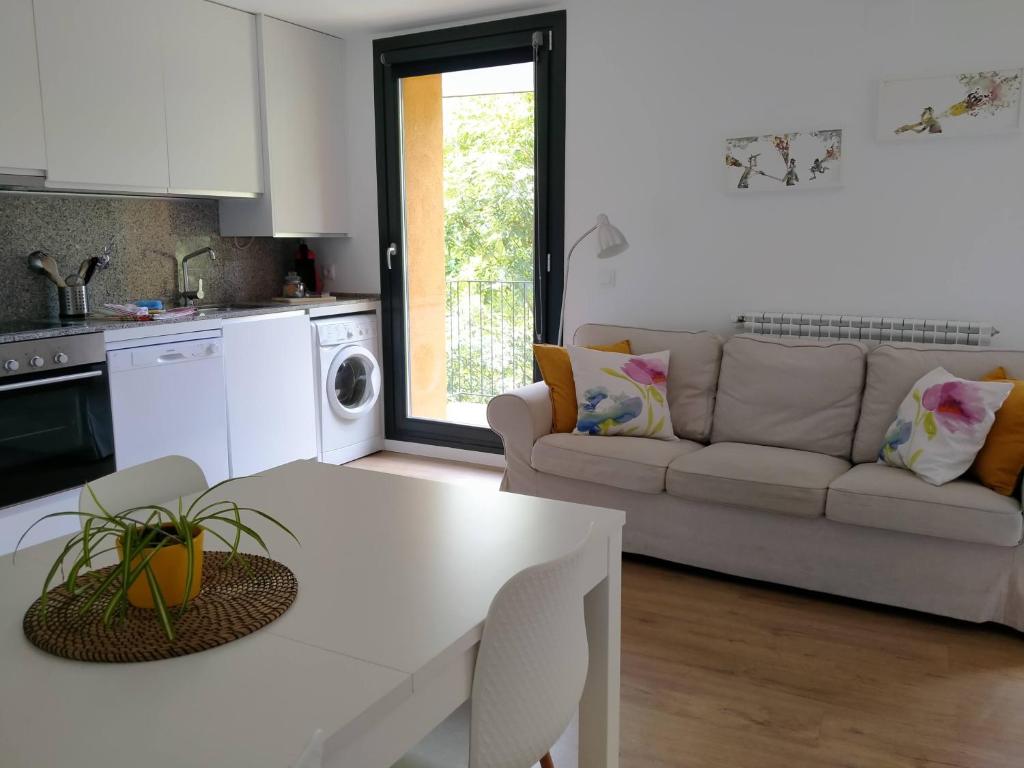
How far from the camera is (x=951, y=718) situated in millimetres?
2357

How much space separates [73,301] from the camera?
3.98 m

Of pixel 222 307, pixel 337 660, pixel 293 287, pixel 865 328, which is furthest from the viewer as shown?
pixel 293 287

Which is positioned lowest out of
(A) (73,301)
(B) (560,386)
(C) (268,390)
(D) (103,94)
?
(C) (268,390)

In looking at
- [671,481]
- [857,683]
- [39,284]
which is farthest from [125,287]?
[857,683]

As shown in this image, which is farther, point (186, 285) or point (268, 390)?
point (186, 285)

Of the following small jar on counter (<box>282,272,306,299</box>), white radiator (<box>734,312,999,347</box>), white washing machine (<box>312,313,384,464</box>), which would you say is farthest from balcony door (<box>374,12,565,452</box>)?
white radiator (<box>734,312,999,347</box>)

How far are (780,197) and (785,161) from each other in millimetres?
164

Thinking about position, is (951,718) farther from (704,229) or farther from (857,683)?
(704,229)

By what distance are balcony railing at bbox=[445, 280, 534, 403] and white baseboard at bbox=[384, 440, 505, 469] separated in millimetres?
320

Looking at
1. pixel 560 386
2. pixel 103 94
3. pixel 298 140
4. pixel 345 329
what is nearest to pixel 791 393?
pixel 560 386

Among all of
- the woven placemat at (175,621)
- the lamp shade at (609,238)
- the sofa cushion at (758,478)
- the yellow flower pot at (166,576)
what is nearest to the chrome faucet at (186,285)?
the lamp shade at (609,238)

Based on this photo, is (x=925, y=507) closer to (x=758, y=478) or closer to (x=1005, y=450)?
(x=1005, y=450)

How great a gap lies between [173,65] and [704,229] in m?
2.74

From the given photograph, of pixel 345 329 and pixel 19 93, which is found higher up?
pixel 19 93
